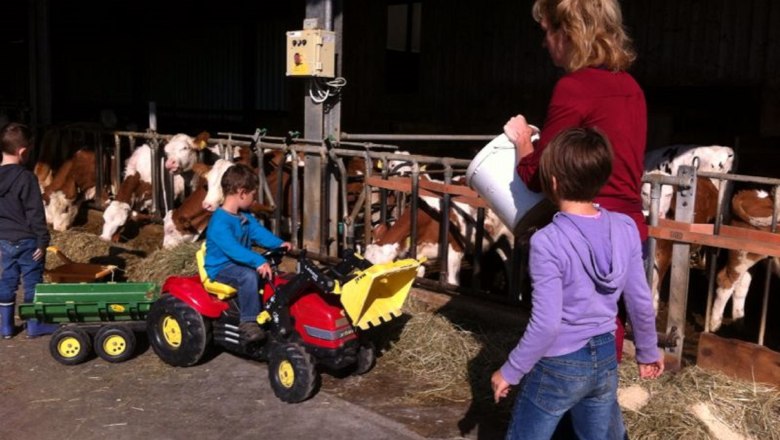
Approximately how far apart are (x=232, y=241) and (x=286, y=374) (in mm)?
787

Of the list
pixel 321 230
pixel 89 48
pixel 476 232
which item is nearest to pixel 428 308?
pixel 476 232

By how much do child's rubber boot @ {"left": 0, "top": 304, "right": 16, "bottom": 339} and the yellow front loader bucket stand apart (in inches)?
104

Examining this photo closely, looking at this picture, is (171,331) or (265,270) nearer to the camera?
(265,270)

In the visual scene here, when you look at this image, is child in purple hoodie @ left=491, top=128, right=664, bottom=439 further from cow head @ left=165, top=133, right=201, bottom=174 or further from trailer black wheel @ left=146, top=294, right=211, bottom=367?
cow head @ left=165, top=133, right=201, bottom=174

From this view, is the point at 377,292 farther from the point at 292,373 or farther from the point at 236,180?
the point at 236,180

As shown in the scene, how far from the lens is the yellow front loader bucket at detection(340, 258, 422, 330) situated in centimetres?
406

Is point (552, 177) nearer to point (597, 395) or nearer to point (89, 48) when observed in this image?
point (597, 395)

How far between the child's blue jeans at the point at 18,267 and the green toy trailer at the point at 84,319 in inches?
13.1

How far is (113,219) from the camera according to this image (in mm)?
8812

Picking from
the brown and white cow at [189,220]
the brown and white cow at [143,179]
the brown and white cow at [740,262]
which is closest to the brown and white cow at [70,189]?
the brown and white cow at [143,179]

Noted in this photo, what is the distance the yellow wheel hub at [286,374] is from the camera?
14.2 ft

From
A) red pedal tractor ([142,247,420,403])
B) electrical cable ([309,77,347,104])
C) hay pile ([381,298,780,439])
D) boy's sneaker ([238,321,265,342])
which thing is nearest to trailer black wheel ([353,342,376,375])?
red pedal tractor ([142,247,420,403])

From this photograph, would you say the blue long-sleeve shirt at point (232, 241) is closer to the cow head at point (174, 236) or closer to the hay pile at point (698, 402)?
the hay pile at point (698, 402)

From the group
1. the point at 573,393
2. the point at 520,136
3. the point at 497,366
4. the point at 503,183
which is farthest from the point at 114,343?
the point at 573,393
